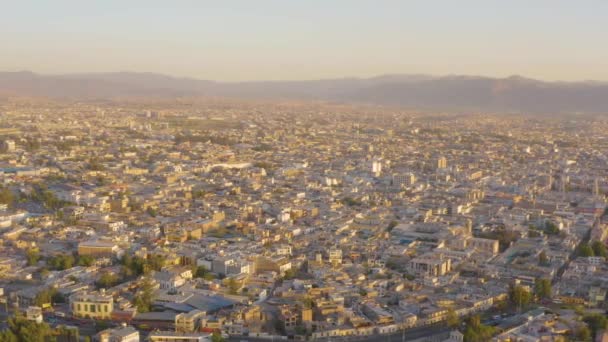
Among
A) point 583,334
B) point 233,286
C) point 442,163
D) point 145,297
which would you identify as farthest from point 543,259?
point 442,163

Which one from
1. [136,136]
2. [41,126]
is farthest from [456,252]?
[41,126]

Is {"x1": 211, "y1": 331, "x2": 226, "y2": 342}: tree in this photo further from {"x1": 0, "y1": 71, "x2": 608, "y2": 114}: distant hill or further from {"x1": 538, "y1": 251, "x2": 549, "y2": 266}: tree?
{"x1": 0, "y1": 71, "x2": 608, "y2": 114}: distant hill

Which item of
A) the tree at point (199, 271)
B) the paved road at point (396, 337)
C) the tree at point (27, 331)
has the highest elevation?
the tree at point (27, 331)

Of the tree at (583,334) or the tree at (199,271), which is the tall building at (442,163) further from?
the tree at (583,334)

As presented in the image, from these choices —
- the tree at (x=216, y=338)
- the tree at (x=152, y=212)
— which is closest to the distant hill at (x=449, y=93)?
the tree at (x=152, y=212)

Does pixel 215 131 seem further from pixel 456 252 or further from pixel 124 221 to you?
pixel 456 252
